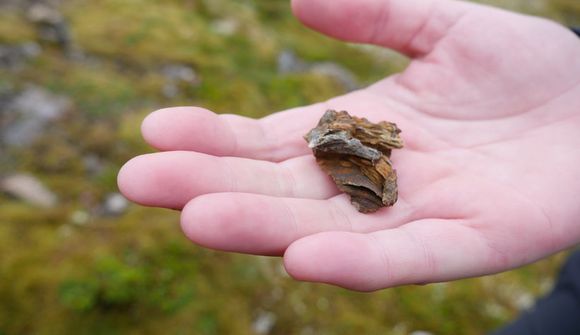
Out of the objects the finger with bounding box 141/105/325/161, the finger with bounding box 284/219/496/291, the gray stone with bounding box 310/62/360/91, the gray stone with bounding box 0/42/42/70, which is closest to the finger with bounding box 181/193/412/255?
the finger with bounding box 284/219/496/291

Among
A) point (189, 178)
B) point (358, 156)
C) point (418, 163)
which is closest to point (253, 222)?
point (189, 178)

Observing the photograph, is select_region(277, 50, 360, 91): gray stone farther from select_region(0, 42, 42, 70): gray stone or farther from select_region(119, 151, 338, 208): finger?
select_region(119, 151, 338, 208): finger

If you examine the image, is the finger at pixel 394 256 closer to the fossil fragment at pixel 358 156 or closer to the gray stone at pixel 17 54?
the fossil fragment at pixel 358 156

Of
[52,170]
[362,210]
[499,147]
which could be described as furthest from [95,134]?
[499,147]

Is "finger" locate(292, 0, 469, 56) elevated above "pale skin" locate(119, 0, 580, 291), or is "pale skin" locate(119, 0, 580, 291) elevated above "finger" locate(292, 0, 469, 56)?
"finger" locate(292, 0, 469, 56)

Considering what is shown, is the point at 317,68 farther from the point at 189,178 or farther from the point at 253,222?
the point at 253,222

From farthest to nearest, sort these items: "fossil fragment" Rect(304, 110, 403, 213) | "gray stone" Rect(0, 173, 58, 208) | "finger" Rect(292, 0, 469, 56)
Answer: "gray stone" Rect(0, 173, 58, 208) → "finger" Rect(292, 0, 469, 56) → "fossil fragment" Rect(304, 110, 403, 213)

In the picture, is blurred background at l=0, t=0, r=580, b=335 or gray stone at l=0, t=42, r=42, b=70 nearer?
blurred background at l=0, t=0, r=580, b=335
